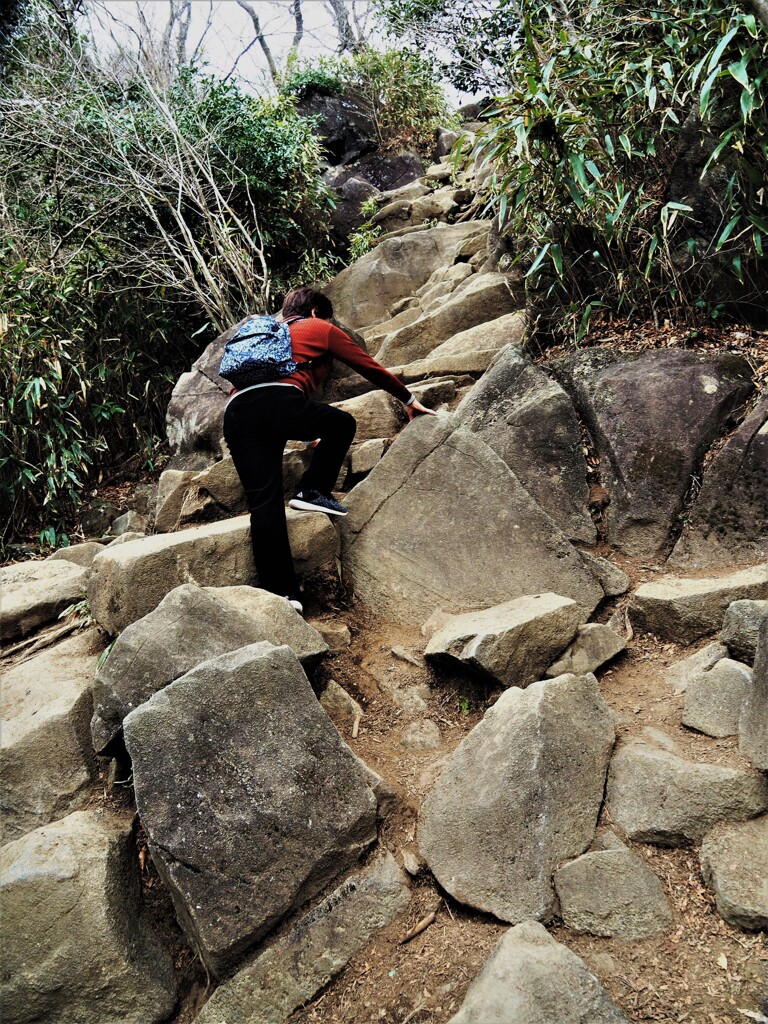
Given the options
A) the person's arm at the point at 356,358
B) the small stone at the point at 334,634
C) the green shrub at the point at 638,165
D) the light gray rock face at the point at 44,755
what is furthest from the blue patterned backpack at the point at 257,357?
the green shrub at the point at 638,165

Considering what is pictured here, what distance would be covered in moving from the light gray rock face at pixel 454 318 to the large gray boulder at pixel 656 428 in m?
2.18

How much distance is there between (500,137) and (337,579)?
3.02m

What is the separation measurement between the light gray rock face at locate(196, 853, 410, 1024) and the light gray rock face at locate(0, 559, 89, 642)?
7.94 feet

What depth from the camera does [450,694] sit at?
133 inches

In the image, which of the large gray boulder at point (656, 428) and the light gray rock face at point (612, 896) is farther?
the large gray boulder at point (656, 428)

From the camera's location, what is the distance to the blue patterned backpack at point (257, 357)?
3.65 metres

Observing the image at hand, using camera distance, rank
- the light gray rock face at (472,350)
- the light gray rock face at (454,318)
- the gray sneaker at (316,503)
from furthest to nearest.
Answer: the light gray rock face at (454,318), the light gray rock face at (472,350), the gray sneaker at (316,503)

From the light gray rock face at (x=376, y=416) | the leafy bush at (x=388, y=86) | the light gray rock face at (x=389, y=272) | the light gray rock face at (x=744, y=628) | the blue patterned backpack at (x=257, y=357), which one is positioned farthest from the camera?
the leafy bush at (x=388, y=86)

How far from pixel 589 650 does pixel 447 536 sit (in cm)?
93

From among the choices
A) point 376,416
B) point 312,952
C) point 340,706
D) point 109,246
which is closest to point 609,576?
point 340,706

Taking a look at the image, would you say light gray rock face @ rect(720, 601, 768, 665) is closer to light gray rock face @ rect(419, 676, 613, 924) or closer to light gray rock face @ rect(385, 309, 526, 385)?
light gray rock face @ rect(419, 676, 613, 924)

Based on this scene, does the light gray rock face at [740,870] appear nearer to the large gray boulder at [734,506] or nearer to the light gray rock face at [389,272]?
the large gray boulder at [734,506]

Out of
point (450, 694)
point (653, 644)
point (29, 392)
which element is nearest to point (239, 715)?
point (450, 694)

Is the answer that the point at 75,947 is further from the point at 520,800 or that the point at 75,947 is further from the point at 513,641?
the point at 513,641
